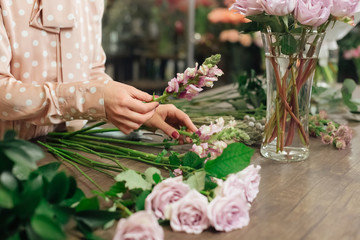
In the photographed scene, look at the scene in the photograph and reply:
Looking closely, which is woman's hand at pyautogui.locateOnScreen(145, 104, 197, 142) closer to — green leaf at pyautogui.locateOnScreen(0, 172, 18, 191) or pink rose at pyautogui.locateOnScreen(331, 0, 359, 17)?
pink rose at pyautogui.locateOnScreen(331, 0, 359, 17)

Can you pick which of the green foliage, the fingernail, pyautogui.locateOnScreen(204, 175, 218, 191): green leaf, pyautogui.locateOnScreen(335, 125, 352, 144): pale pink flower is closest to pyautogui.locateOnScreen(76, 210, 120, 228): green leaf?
the green foliage

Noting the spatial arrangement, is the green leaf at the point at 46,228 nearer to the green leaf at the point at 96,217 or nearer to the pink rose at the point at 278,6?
the green leaf at the point at 96,217

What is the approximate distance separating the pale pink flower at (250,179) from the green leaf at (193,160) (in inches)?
3.7

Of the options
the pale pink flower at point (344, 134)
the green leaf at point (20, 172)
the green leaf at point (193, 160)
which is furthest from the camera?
the pale pink flower at point (344, 134)

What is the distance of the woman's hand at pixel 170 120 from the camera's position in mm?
1129

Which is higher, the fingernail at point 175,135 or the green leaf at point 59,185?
the green leaf at point 59,185

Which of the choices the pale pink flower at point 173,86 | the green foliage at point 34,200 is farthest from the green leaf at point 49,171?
the pale pink flower at point 173,86

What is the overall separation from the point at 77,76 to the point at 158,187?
66cm

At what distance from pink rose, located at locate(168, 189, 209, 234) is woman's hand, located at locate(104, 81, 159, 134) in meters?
0.29

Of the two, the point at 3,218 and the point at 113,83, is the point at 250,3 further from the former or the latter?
the point at 3,218

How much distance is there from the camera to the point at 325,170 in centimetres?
106

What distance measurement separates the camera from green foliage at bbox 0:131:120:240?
533mm

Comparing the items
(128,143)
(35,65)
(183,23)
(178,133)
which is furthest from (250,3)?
(183,23)

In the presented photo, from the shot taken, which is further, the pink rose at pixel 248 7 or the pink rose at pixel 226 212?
the pink rose at pixel 248 7
